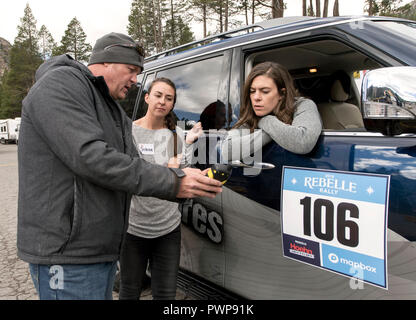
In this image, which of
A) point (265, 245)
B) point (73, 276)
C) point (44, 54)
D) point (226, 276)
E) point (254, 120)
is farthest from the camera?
point (44, 54)

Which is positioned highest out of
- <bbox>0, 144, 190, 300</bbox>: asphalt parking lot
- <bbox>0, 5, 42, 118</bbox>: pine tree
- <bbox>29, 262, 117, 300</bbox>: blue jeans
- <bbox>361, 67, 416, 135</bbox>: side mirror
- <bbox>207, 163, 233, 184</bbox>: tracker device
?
<bbox>0, 5, 42, 118</bbox>: pine tree

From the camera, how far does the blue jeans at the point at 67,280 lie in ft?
4.43

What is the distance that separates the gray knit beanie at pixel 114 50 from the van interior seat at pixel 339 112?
5.55 ft

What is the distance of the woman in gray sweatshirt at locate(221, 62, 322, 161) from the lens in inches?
71.5

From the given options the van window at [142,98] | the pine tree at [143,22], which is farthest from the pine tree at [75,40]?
the van window at [142,98]

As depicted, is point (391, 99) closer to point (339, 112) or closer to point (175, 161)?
point (175, 161)

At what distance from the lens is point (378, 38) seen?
1588 millimetres

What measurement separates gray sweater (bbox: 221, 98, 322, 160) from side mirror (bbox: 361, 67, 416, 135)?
323 mm

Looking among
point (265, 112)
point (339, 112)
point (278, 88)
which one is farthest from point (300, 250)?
point (339, 112)

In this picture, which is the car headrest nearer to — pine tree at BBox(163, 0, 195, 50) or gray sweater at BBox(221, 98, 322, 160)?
gray sweater at BBox(221, 98, 322, 160)

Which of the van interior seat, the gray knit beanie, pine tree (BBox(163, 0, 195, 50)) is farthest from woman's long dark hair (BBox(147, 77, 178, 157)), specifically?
pine tree (BBox(163, 0, 195, 50))

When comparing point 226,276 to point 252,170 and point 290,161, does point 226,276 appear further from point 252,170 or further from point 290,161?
point 290,161
